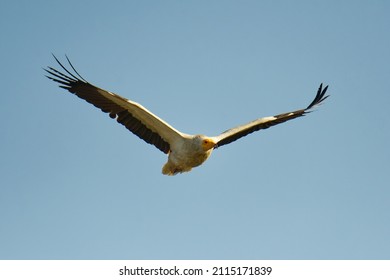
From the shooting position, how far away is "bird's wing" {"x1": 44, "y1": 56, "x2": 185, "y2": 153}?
12859 millimetres

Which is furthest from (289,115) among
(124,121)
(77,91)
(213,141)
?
(77,91)

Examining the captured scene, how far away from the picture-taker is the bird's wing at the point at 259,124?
45.1 feet

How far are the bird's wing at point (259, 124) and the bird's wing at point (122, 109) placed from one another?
120cm

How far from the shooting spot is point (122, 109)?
13.1m

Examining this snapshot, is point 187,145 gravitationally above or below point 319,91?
below

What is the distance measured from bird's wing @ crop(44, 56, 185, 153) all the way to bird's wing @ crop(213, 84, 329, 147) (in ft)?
3.93

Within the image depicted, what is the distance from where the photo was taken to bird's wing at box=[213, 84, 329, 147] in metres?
13.7

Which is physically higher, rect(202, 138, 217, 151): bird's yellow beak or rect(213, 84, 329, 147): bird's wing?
rect(213, 84, 329, 147): bird's wing

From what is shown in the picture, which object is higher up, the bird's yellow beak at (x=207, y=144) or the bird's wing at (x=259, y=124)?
the bird's wing at (x=259, y=124)

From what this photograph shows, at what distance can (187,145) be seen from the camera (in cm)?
1284
